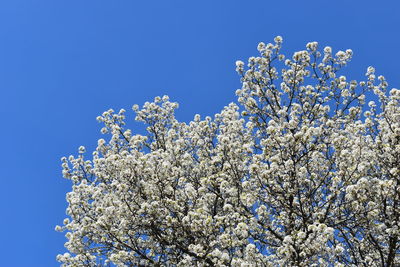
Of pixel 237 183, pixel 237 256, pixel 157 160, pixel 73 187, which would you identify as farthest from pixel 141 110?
pixel 237 256

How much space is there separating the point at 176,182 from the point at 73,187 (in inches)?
207

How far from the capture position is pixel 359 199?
1320 centimetres

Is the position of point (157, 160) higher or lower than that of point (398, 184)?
higher

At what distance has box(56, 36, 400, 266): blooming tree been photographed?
516 inches

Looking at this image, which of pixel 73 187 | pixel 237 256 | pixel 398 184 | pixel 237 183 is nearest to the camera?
pixel 237 256

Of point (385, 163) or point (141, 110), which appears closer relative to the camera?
point (385, 163)

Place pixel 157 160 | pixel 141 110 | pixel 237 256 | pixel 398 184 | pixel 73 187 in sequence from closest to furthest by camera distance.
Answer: pixel 237 256 < pixel 398 184 < pixel 157 160 < pixel 73 187 < pixel 141 110

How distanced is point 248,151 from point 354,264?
5470 mm

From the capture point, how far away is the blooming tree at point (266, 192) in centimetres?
1312

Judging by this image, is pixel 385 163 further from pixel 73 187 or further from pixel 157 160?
pixel 73 187

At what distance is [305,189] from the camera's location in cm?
1479

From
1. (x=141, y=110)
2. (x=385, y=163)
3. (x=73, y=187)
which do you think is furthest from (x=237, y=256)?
(x=141, y=110)

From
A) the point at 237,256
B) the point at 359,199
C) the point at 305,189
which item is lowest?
the point at 237,256

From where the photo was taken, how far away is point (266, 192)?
14570 mm
